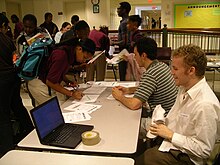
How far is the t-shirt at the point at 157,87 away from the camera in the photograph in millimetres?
2111

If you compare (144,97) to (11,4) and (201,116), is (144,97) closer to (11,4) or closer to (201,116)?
(201,116)

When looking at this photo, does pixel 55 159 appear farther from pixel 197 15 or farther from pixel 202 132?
pixel 197 15

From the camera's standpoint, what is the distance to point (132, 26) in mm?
4281

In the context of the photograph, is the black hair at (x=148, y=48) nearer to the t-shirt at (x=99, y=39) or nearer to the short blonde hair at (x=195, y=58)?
the short blonde hair at (x=195, y=58)

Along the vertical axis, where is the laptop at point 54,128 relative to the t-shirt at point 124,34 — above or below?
below

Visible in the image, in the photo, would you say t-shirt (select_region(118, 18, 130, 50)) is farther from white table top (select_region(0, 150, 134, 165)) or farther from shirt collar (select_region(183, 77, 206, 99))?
white table top (select_region(0, 150, 134, 165))

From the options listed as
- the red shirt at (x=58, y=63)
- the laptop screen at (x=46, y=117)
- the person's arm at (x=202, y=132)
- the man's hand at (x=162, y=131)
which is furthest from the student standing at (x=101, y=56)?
the person's arm at (x=202, y=132)

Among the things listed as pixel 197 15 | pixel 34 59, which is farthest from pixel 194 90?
pixel 197 15

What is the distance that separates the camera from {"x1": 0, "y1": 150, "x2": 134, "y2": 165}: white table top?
131cm

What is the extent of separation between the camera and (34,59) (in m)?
2.44

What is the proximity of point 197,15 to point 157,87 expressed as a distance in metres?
7.33

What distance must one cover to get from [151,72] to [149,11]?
9434mm

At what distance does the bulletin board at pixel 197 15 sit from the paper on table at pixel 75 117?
7.56 metres

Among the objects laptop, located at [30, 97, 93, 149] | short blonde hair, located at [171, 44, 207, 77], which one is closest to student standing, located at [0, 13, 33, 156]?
laptop, located at [30, 97, 93, 149]
